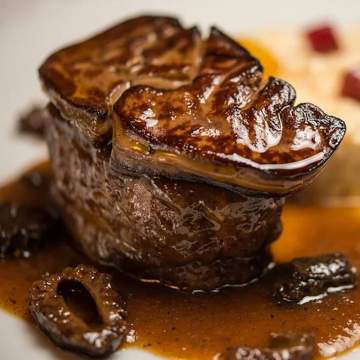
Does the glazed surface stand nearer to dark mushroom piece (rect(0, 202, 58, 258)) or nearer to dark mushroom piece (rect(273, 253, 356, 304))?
dark mushroom piece (rect(273, 253, 356, 304))

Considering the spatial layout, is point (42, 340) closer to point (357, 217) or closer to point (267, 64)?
point (357, 217)

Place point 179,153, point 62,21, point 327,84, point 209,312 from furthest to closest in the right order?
point 62,21 → point 327,84 → point 209,312 → point 179,153

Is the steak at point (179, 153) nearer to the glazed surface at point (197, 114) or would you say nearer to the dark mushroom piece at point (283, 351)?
the glazed surface at point (197, 114)

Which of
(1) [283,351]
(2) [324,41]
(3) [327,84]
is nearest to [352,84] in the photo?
(3) [327,84]

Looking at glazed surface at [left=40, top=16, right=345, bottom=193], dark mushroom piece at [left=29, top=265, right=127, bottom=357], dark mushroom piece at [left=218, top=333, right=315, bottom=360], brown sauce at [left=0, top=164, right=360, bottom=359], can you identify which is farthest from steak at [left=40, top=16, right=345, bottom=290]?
dark mushroom piece at [left=218, top=333, right=315, bottom=360]

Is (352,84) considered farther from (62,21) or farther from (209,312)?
(62,21)

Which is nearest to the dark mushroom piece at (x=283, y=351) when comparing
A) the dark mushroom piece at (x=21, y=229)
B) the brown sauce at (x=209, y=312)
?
the brown sauce at (x=209, y=312)
